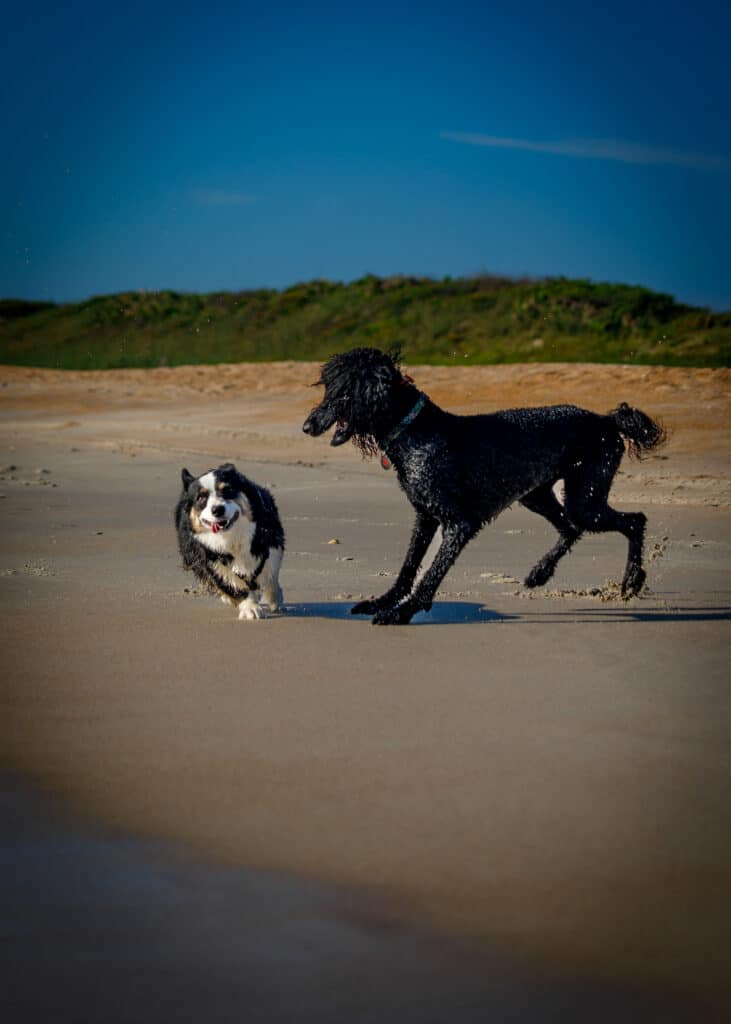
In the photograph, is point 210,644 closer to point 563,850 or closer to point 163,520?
point 563,850

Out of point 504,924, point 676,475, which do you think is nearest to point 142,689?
point 504,924

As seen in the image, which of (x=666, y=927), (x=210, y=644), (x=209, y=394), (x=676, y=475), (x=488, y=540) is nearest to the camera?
(x=666, y=927)

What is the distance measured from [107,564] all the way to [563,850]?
16.7 feet

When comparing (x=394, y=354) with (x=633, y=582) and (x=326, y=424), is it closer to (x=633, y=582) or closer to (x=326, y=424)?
(x=326, y=424)

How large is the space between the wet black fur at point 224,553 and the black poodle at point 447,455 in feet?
1.67

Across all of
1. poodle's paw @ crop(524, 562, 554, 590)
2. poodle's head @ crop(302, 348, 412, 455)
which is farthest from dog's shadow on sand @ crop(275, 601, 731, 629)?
poodle's head @ crop(302, 348, 412, 455)

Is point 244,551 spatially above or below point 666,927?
above

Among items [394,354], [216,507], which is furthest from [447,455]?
[216,507]

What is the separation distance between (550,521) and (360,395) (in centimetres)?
157

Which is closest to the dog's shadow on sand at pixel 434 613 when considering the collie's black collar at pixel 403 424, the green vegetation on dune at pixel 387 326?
the collie's black collar at pixel 403 424

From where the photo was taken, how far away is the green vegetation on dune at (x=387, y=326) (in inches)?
1015

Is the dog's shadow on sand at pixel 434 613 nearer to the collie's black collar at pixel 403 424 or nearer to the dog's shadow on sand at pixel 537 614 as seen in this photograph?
the dog's shadow on sand at pixel 537 614

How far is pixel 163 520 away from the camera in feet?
32.7

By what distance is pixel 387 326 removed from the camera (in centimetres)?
3444
